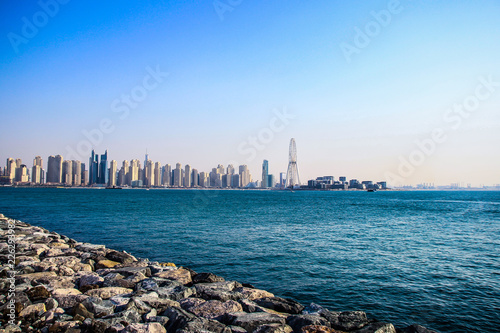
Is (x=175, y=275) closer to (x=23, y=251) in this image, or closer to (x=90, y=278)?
(x=90, y=278)

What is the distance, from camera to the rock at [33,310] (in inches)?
311

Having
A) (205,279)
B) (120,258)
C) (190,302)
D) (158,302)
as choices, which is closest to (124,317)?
(158,302)

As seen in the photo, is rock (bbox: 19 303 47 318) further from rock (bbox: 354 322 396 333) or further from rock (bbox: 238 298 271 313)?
rock (bbox: 354 322 396 333)

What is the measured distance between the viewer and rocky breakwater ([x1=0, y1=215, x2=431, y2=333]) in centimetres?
766

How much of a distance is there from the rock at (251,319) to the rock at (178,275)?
12.8 feet

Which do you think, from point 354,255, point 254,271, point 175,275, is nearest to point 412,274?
point 354,255

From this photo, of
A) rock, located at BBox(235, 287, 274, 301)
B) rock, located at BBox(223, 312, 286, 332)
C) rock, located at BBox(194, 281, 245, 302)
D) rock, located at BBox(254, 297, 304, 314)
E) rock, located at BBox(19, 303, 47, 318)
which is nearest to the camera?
rock, located at BBox(19, 303, 47, 318)

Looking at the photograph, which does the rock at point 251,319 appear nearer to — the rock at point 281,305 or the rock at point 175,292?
the rock at point 281,305

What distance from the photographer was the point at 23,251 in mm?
15391

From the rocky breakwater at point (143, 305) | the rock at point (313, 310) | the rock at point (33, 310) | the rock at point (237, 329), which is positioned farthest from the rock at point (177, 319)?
the rock at point (313, 310)

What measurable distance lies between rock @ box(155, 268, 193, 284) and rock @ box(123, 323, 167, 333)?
171 inches

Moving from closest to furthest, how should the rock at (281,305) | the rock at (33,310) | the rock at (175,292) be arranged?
the rock at (33,310) < the rock at (281,305) < the rock at (175,292)

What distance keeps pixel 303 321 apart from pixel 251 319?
134cm

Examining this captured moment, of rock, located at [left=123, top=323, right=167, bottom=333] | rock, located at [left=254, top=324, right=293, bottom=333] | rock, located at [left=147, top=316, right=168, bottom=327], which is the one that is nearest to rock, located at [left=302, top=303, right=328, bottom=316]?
rock, located at [left=254, top=324, right=293, bottom=333]
